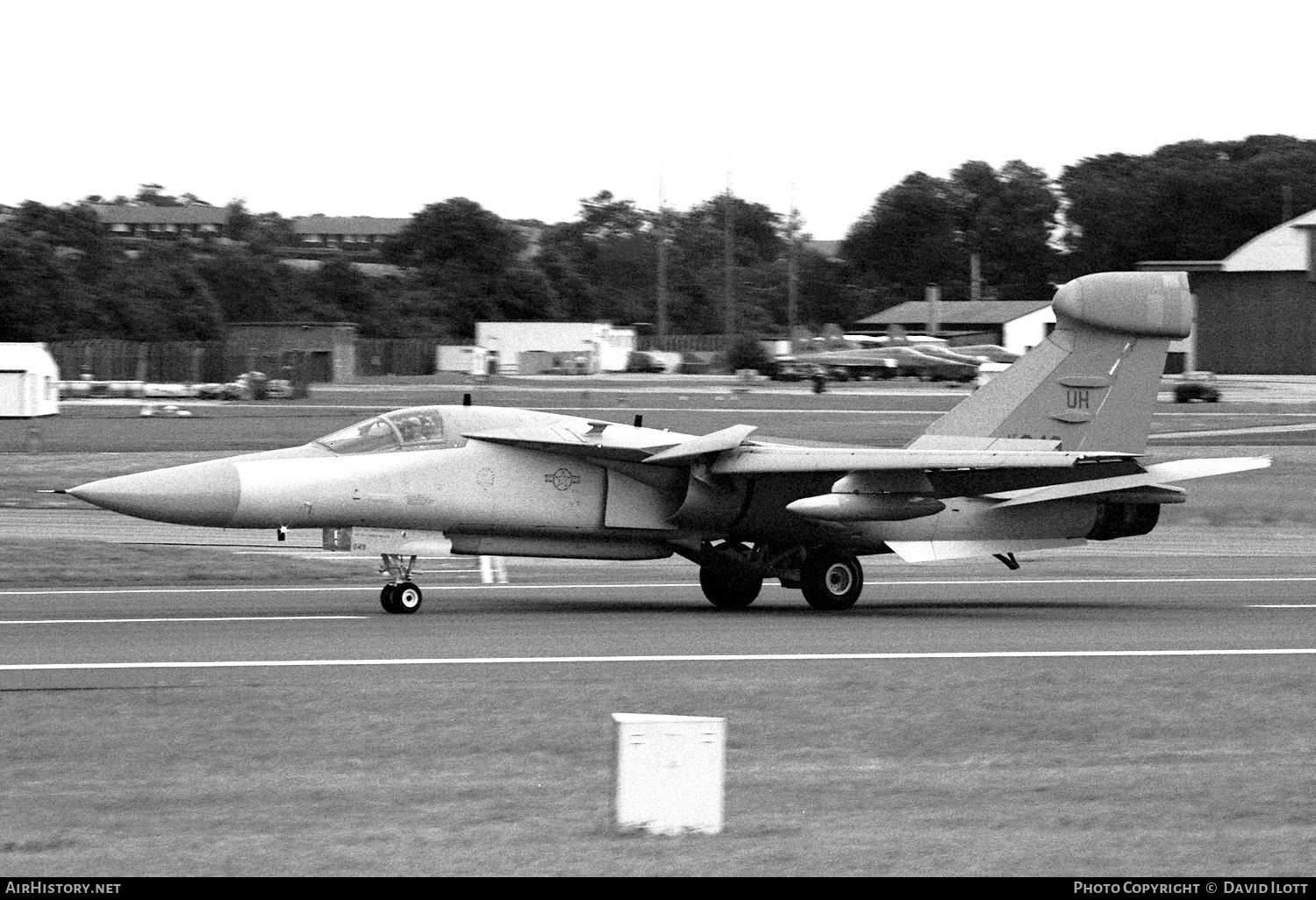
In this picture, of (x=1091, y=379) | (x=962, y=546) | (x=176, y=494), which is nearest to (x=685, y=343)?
(x=1091, y=379)

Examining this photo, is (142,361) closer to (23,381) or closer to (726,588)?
(23,381)

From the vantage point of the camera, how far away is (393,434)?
668 inches

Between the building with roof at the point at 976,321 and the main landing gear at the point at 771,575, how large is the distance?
276 ft

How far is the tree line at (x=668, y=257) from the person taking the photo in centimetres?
9250

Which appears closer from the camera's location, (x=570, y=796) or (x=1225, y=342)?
(x=570, y=796)

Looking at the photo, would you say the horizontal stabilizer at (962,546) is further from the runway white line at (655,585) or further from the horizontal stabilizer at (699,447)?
the runway white line at (655,585)

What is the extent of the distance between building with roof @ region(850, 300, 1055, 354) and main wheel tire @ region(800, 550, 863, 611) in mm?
→ 84291

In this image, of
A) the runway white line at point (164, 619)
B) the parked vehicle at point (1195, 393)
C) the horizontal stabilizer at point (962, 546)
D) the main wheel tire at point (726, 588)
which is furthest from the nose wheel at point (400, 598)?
the parked vehicle at point (1195, 393)

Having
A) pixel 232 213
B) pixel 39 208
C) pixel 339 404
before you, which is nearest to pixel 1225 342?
pixel 339 404

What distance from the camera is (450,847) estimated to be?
7.39 meters

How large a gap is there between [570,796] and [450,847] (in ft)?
4.15

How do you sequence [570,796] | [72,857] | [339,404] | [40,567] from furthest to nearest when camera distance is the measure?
[339,404] < [40,567] < [570,796] < [72,857]

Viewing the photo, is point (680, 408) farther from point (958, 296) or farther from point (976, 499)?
point (958, 296)

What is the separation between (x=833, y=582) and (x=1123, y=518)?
3.24 metres
